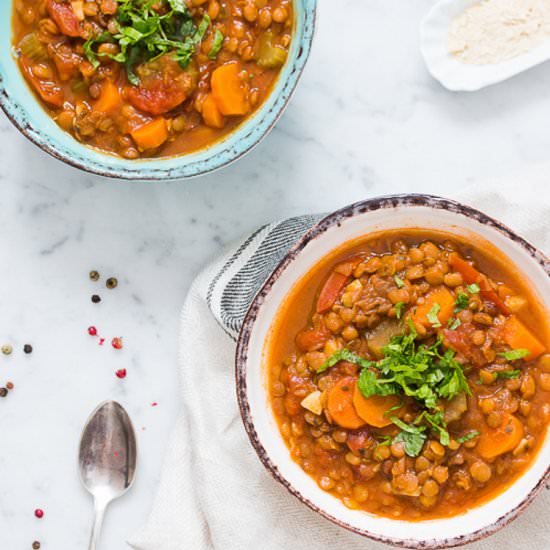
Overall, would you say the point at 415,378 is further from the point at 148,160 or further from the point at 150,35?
the point at 150,35

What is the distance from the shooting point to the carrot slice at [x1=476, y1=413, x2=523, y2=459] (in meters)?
3.65

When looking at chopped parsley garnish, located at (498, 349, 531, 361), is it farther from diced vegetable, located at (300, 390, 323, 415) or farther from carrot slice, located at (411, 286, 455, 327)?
diced vegetable, located at (300, 390, 323, 415)

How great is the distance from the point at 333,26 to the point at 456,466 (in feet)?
6.83

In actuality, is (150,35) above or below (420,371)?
above

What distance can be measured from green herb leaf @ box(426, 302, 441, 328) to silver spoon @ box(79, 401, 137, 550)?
1637mm

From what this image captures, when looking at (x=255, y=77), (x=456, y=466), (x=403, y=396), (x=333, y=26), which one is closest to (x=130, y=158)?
(x=255, y=77)

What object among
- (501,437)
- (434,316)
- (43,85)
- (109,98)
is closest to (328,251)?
(434,316)

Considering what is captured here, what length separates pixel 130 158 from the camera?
393 centimetres

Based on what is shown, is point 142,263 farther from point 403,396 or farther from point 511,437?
point 511,437

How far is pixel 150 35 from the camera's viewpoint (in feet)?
12.3

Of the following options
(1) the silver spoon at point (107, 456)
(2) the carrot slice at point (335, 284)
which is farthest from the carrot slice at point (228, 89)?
(1) the silver spoon at point (107, 456)

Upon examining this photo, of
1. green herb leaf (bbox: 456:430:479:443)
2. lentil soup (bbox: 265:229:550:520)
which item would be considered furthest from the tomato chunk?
green herb leaf (bbox: 456:430:479:443)

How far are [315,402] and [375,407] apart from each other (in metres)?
0.24

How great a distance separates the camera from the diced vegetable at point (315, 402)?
3.69 meters
